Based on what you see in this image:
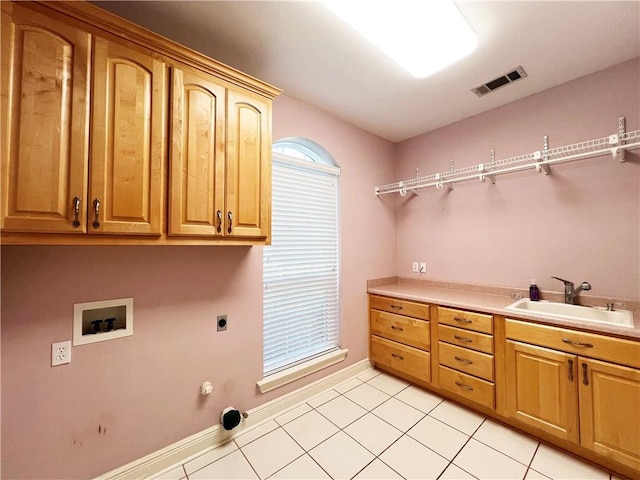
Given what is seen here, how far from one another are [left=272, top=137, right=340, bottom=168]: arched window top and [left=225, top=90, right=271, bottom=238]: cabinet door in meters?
0.56

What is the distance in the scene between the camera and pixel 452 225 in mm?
2822

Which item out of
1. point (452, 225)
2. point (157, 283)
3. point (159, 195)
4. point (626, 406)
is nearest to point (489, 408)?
point (626, 406)

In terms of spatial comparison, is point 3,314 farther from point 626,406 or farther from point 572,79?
point 572,79

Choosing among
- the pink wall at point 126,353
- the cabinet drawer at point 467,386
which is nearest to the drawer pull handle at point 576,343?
the cabinet drawer at point 467,386

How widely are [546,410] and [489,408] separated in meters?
0.38

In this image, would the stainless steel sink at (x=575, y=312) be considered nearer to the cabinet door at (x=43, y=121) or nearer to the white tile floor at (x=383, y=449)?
the white tile floor at (x=383, y=449)

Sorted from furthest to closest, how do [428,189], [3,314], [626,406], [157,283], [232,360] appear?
[428,189] < [232,360] < [157,283] < [626,406] < [3,314]

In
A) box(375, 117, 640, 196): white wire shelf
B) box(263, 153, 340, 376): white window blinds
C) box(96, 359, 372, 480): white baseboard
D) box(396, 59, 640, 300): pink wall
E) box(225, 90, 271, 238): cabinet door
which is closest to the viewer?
box(96, 359, 372, 480): white baseboard

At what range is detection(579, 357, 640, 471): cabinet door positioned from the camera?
4.83 ft

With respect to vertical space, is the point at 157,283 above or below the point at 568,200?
below

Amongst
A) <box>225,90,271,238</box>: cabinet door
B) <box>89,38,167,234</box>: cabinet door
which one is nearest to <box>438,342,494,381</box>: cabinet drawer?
<box>225,90,271,238</box>: cabinet door

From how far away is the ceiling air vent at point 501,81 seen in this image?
2.01 m

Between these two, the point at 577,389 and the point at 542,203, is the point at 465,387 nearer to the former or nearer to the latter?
the point at 577,389

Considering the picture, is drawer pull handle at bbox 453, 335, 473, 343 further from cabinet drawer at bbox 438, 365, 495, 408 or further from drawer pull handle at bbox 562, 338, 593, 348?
drawer pull handle at bbox 562, 338, 593, 348
